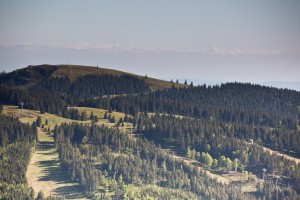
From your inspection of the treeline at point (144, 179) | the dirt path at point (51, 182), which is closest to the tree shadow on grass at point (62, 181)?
the dirt path at point (51, 182)

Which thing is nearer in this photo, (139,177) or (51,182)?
(51,182)

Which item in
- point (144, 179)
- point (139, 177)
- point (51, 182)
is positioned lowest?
point (51, 182)

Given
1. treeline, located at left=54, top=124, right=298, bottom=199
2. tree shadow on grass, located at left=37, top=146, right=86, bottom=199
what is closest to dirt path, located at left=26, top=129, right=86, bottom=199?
tree shadow on grass, located at left=37, top=146, right=86, bottom=199

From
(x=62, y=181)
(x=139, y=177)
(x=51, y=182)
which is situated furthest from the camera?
(x=139, y=177)

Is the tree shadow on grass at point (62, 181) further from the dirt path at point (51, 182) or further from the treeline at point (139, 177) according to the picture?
the treeline at point (139, 177)

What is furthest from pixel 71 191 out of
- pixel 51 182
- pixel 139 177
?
pixel 139 177

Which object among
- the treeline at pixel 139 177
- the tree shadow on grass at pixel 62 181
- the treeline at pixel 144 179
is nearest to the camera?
the tree shadow on grass at pixel 62 181

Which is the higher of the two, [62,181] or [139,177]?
[139,177]

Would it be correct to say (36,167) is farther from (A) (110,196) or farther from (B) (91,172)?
(A) (110,196)

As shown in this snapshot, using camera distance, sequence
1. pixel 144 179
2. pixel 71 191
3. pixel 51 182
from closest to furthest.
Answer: pixel 71 191, pixel 51 182, pixel 144 179

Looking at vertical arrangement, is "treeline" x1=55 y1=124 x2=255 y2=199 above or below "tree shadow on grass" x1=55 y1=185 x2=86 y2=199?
above

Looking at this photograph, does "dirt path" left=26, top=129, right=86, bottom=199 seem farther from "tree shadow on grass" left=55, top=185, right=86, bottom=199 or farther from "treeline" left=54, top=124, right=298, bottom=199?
"treeline" left=54, top=124, right=298, bottom=199

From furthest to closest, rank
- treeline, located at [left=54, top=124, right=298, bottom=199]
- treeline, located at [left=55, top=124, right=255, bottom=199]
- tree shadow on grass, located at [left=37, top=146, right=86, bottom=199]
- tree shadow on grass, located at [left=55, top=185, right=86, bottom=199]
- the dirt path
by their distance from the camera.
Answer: treeline, located at [left=55, top=124, right=255, bottom=199]
treeline, located at [left=54, top=124, right=298, bottom=199]
the dirt path
tree shadow on grass, located at [left=37, top=146, right=86, bottom=199]
tree shadow on grass, located at [left=55, top=185, right=86, bottom=199]

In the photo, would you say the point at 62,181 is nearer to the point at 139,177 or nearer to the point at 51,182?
the point at 51,182
